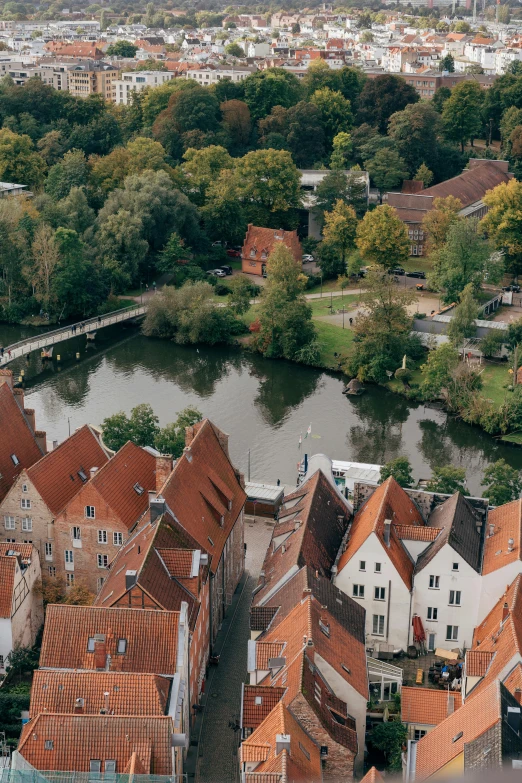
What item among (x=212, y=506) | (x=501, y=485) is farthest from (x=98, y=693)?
(x=501, y=485)

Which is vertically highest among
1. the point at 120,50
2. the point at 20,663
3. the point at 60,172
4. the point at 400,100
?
the point at 120,50

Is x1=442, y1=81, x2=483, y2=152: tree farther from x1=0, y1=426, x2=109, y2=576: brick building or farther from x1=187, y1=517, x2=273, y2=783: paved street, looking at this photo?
x1=0, y1=426, x2=109, y2=576: brick building

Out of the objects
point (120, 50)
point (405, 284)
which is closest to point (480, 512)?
point (405, 284)

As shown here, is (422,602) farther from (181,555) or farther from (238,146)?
(238,146)

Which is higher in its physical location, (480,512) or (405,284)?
(405,284)

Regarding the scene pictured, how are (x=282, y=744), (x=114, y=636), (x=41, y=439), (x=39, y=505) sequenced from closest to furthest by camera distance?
1. (x=282, y=744)
2. (x=114, y=636)
3. (x=39, y=505)
4. (x=41, y=439)

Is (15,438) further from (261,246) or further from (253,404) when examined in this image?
(261,246)

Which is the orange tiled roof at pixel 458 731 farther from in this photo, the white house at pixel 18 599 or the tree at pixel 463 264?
the tree at pixel 463 264
